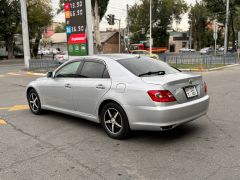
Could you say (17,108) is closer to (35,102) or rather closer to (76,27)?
(35,102)

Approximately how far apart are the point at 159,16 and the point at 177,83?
66.8 m

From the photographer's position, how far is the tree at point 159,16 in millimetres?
68500

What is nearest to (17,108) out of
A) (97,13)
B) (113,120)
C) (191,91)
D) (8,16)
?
(113,120)

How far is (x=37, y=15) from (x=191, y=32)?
5458 cm

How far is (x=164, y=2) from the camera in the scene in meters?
68.2

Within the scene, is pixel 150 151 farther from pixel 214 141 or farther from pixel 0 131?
pixel 0 131

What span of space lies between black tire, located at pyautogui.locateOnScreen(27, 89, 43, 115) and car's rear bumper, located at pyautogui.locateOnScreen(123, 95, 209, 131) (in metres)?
3.15

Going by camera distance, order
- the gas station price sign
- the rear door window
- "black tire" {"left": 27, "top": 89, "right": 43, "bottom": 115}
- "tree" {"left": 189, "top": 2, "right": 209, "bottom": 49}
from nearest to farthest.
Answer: the rear door window, "black tire" {"left": 27, "top": 89, "right": 43, "bottom": 115}, the gas station price sign, "tree" {"left": 189, "top": 2, "right": 209, "bottom": 49}

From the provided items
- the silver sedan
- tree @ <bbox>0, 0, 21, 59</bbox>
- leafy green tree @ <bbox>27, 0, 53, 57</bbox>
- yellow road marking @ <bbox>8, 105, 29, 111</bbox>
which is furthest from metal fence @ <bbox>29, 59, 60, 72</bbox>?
leafy green tree @ <bbox>27, 0, 53, 57</bbox>

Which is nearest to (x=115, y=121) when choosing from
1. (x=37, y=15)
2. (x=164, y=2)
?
(x=37, y=15)

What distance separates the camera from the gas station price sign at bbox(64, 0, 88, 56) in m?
17.5

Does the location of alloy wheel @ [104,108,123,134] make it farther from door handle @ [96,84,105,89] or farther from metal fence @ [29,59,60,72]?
metal fence @ [29,59,60,72]

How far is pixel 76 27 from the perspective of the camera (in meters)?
18.0

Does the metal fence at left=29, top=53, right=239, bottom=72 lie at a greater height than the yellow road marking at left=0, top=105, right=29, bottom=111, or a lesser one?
greater
